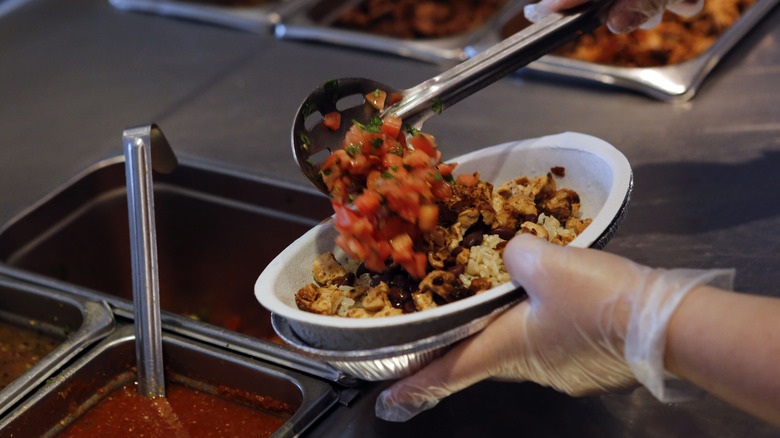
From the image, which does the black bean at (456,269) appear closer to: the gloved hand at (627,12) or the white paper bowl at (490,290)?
the white paper bowl at (490,290)

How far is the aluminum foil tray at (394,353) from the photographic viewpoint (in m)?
1.03

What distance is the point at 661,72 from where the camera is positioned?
2010 mm

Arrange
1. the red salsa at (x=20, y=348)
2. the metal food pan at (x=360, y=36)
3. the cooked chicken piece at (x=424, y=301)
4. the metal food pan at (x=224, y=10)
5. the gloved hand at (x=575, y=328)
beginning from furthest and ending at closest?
1. the metal food pan at (x=224, y=10)
2. the metal food pan at (x=360, y=36)
3. the red salsa at (x=20, y=348)
4. the cooked chicken piece at (x=424, y=301)
5. the gloved hand at (x=575, y=328)

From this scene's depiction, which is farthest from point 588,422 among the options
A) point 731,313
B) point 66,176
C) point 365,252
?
point 66,176

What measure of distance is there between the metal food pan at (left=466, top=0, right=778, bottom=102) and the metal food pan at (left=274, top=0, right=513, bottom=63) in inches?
4.2

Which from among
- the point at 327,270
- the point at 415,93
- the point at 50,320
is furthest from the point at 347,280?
the point at 50,320

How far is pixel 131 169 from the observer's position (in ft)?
4.42

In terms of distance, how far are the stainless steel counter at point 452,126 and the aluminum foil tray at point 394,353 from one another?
15 cm

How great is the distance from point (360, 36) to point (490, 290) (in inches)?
57.2

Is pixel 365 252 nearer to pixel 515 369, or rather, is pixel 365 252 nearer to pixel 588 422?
pixel 515 369

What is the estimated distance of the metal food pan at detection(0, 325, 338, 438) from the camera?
126 centimetres

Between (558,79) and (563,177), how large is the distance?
83 cm

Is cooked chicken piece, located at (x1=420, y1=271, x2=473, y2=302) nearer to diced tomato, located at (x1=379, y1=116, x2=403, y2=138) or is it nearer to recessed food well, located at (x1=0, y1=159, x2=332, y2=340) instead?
diced tomato, located at (x1=379, y1=116, x2=403, y2=138)

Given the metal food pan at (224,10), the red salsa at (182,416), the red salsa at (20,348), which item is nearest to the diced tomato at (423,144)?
the red salsa at (182,416)
